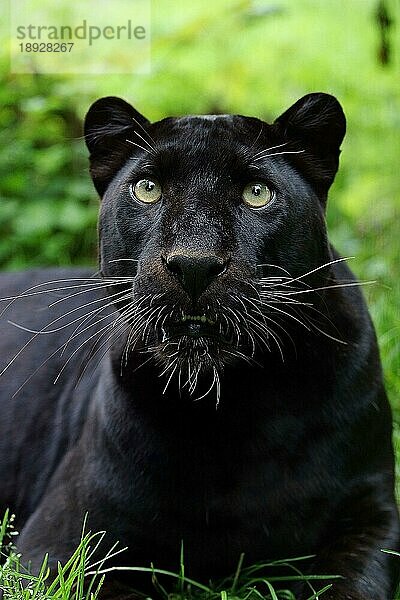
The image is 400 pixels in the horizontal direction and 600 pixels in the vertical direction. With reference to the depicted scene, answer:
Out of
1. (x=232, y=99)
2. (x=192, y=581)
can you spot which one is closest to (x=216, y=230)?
(x=192, y=581)

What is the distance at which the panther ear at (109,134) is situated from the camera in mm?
2223

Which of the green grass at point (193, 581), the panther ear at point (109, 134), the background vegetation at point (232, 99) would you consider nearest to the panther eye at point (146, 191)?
the panther ear at point (109, 134)

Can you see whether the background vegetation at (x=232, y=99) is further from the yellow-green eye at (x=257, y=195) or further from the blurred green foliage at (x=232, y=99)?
the yellow-green eye at (x=257, y=195)

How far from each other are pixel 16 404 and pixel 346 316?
1055 millimetres

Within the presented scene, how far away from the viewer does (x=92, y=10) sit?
5.02m

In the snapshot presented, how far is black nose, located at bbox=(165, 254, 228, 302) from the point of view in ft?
5.85

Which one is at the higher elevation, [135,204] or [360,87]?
[360,87]

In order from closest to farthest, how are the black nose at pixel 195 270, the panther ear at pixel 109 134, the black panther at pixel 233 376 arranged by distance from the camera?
the black nose at pixel 195 270, the black panther at pixel 233 376, the panther ear at pixel 109 134

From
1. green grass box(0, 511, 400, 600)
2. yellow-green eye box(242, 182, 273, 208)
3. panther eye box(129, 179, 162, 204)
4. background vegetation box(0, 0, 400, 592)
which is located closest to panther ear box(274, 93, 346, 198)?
yellow-green eye box(242, 182, 273, 208)

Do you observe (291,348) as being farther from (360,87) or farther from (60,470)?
(360,87)

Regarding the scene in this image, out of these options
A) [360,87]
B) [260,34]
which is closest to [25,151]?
[260,34]

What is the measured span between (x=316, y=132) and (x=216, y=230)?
16.9 inches

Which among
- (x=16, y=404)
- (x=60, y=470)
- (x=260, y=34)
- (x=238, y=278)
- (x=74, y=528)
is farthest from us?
(x=260, y=34)

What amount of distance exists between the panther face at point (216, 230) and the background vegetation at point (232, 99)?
1.87m
